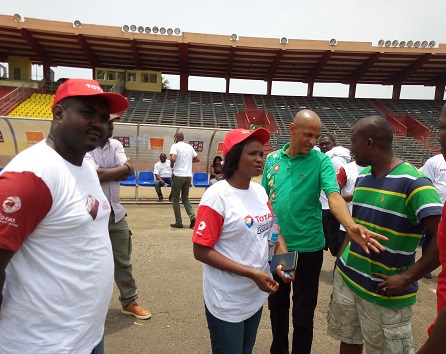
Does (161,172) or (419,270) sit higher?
(419,270)

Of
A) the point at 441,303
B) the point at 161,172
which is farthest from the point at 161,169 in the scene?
the point at 441,303

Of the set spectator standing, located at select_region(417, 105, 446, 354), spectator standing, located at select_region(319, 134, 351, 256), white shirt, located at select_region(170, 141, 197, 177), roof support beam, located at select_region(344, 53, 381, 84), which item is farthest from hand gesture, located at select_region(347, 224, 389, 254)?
roof support beam, located at select_region(344, 53, 381, 84)

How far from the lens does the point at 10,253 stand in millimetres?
1096

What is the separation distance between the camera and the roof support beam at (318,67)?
2421 centimetres

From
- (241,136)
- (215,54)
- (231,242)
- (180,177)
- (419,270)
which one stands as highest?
(215,54)

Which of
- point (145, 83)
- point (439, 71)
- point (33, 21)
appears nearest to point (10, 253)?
point (33, 21)

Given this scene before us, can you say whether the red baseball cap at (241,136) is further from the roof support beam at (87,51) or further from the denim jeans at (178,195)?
the roof support beam at (87,51)

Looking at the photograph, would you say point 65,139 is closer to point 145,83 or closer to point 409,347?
point 409,347

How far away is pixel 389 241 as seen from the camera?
6.34 ft

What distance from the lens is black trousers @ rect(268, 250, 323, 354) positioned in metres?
2.53

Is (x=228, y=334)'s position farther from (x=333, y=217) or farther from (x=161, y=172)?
(x=161, y=172)

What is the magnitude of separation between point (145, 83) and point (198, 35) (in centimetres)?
786

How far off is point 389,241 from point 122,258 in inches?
98.8

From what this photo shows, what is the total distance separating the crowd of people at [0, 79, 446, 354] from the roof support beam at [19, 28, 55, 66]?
24228 mm
